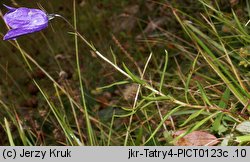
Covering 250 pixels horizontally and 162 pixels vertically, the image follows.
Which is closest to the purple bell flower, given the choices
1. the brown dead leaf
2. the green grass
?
the green grass

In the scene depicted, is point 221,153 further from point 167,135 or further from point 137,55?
point 137,55

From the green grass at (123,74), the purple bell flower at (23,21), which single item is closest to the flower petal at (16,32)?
the purple bell flower at (23,21)

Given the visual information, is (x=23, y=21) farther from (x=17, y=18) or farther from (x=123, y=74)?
(x=123, y=74)

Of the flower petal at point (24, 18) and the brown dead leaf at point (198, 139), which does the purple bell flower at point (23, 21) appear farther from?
the brown dead leaf at point (198, 139)

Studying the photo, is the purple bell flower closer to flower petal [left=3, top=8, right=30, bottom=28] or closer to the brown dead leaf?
flower petal [left=3, top=8, right=30, bottom=28]

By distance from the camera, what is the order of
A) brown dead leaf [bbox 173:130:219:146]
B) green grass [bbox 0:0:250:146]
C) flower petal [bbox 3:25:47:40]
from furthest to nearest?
1. green grass [bbox 0:0:250:146]
2. brown dead leaf [bbox 173:130:219:146]
3. flower petal [bbox 3:25:47:40]

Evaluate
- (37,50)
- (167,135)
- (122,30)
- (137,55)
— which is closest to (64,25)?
(37,50)
